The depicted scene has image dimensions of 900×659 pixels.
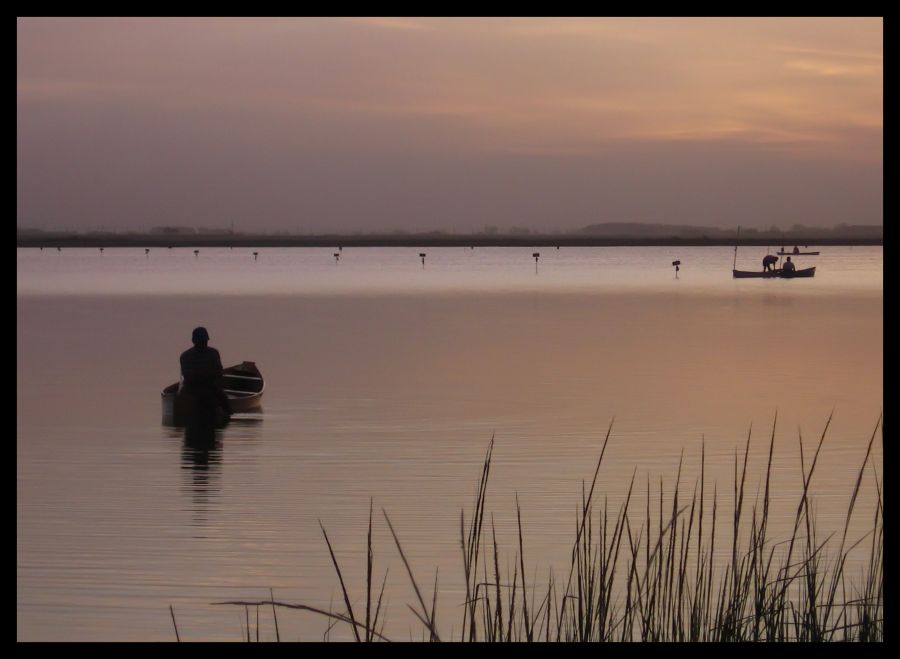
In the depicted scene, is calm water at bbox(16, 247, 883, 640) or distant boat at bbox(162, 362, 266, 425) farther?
distant boat at bbox(162, 362, 266, 425)

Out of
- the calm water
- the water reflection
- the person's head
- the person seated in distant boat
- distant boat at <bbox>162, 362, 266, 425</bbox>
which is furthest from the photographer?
distant boat at <bbox>162, 362, 266, 425</bbox>

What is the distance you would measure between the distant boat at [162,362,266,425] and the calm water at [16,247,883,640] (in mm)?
393

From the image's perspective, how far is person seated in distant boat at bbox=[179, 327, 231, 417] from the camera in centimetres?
→ 1688

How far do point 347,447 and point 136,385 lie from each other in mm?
9648

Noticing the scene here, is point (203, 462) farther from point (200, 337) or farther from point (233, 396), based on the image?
point (233, 396)

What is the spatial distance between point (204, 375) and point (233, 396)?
10.3ft

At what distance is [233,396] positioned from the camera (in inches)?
813

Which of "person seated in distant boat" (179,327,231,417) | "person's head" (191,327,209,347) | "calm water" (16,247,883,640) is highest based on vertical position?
"person's head" (191,327,209,347)

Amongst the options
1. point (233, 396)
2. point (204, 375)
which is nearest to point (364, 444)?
point (204, 375)

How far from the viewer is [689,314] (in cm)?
5041

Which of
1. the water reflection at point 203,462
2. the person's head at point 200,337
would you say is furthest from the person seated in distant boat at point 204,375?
the water reflection at point 203,462

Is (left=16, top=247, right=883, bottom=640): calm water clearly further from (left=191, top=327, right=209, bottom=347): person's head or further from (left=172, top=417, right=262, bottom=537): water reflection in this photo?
(left=191, top=327, right=209, bottom=347): person's head

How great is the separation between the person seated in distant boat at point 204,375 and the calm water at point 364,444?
803mm

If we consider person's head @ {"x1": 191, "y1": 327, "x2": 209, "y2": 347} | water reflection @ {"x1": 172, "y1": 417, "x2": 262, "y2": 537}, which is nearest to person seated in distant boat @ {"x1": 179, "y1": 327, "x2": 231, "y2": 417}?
person's head @ {"x1": 191, "y1": 327, "x2": 209, "y2": 347}
